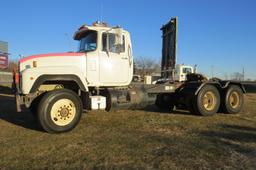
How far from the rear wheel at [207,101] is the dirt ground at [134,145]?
3.13 ft

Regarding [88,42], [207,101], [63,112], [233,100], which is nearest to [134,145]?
[63,112]

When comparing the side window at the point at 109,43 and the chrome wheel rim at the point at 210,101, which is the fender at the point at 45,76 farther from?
the chrome wheel rim at the point at 210,101

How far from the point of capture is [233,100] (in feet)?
40.2

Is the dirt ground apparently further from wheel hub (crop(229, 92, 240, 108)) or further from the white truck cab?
wheel hub (crop(229, 92, 240, 108))

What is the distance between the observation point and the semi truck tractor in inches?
322

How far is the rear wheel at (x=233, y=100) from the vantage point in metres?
11.8

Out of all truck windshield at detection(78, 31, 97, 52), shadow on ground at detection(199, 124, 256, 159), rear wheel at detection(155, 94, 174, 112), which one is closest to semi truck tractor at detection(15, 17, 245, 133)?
truck windshield at detection(78, 31, 97, 52)

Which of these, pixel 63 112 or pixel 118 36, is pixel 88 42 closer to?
pixel 118 36

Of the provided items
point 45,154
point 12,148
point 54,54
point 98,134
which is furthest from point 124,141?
point 54,54

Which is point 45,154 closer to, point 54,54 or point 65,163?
point 65,163

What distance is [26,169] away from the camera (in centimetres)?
508

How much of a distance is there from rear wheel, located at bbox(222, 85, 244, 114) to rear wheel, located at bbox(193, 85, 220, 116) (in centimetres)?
47

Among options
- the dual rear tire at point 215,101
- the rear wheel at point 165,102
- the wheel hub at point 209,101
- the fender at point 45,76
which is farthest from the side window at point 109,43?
the wheel hub at point 209,101

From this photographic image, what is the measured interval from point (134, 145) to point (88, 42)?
421cm
